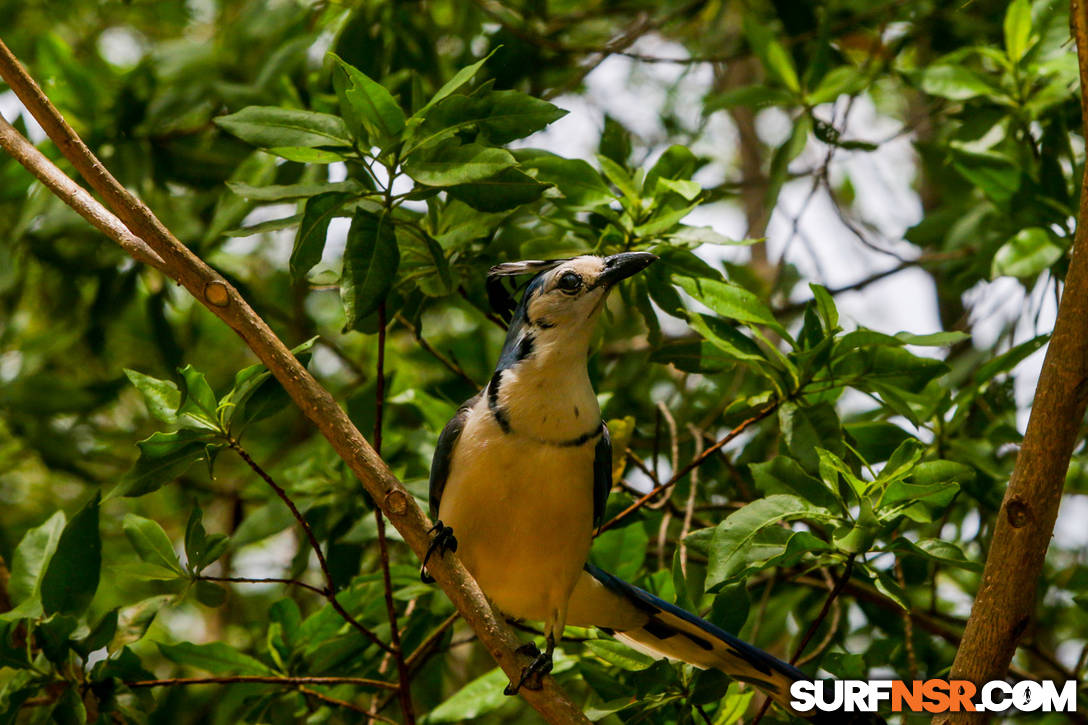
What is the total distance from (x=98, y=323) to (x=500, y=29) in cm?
199

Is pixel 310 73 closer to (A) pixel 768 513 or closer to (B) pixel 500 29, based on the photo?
(B) pixel 500 29

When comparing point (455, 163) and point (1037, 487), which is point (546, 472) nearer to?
point (455, 163)

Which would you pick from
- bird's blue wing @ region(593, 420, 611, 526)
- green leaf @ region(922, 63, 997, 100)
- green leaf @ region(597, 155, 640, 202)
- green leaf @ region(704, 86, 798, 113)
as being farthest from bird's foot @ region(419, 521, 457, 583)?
green leaf @ region(922, 63, 997, 100)

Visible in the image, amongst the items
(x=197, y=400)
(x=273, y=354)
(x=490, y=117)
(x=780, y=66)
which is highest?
(x=780, y=66)

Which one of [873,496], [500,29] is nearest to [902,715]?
[873,496]

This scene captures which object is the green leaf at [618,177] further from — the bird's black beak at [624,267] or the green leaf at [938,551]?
the green leaf at [938,551]

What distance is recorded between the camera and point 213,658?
3.11m

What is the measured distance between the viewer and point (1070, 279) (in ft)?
7.07

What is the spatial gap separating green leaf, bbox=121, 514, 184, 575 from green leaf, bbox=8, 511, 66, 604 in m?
0.37

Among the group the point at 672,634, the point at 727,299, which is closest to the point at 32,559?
the point at 672,634

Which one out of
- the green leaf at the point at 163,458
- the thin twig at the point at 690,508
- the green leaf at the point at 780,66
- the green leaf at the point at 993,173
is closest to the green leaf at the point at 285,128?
the green leaf at the point at 163,458

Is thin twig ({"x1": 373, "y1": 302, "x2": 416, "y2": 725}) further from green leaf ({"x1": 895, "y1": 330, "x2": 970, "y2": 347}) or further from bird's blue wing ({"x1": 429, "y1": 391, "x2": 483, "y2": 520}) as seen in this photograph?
green leaf ({"x1": 895, "y1": 330, "x2": 970, "y2": 347})

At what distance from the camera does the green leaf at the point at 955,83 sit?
146 inches

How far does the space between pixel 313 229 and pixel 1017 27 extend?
2.51m
